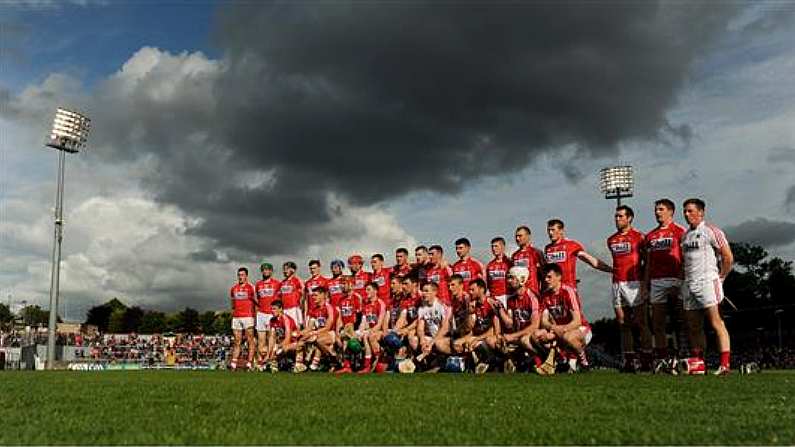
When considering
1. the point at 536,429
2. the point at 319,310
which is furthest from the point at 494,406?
the point at 319,310

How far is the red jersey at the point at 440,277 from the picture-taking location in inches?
562

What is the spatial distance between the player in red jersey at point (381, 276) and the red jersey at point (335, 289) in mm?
768

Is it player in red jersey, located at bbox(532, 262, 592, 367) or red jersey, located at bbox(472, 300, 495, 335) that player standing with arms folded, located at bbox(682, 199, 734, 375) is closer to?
player in red jersey, located at bbox(532, 262, 592, 367)

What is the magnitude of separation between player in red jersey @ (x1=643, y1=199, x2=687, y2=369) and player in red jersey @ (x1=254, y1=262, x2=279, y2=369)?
32.2 feet

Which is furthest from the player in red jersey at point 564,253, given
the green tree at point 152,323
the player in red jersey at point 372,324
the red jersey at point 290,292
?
the green tree at point 152,323

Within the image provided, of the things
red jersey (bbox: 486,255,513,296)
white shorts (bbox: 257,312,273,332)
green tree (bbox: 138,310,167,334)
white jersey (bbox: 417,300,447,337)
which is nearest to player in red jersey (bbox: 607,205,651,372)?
red jersey (bbox: 486,255,513,296)

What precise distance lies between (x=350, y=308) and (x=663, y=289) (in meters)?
7.24

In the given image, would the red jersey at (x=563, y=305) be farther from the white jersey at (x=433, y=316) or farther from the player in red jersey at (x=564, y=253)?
the white jersey at (x=433, y=316)

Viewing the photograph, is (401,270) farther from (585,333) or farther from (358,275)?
(585,333)

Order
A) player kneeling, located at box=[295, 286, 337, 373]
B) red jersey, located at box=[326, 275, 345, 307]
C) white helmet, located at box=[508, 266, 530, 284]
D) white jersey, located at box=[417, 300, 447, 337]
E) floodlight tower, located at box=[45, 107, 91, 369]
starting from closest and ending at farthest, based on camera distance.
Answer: white helmet, located at box=[508, 266, 530, 284]
white jersey, located at box=[417, 300, 447, 337]
player kneeling, located at box=[295, 286, 337, 373]
red jersey, located at box=[326, 275, 345, 307]
floodlight tower, located at box=[45, 107, 91, 369]

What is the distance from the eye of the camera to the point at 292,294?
1758 centimetres

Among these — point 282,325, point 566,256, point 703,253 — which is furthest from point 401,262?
point 703,253

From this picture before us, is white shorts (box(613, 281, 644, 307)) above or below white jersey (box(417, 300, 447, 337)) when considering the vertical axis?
above

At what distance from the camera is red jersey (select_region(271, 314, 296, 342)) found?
55.3 feet
